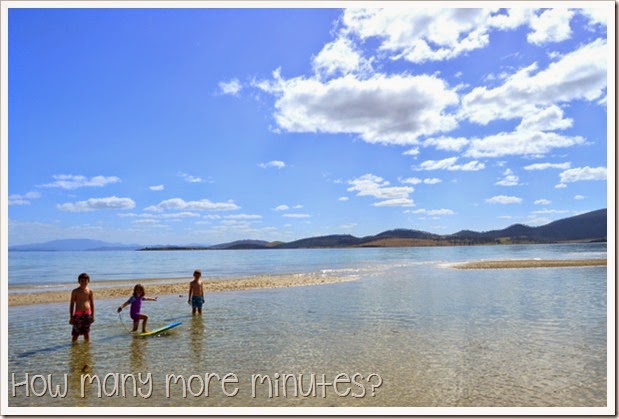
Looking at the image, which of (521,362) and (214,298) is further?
(214,298)

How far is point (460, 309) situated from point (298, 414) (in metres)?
12.2

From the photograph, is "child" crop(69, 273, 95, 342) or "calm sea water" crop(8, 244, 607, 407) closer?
"calm sea water" crop(8, 244, 607, 407)

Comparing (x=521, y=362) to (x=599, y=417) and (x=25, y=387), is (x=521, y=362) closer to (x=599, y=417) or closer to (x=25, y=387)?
(x=599, y=417)

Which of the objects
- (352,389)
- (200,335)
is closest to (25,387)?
(200,335)

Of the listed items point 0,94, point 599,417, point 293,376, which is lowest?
point 599,417

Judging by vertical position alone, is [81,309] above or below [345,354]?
above

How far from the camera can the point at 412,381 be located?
375 inches

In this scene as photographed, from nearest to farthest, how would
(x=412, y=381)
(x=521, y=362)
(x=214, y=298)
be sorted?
1. (x=412, y=381)
2. (x=521, y=362)
3. (x=214, y=298)

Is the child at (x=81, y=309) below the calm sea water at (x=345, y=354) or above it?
above

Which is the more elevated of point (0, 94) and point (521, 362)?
point (0, 94)

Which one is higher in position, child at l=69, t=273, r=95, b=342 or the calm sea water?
child at l=69, t=273, r=95, b=342

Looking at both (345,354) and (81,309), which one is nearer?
(345,354)

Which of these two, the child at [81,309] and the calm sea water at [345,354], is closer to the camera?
the calm sea water at [345,354]

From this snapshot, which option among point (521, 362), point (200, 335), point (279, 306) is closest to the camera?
point (521, 362)
